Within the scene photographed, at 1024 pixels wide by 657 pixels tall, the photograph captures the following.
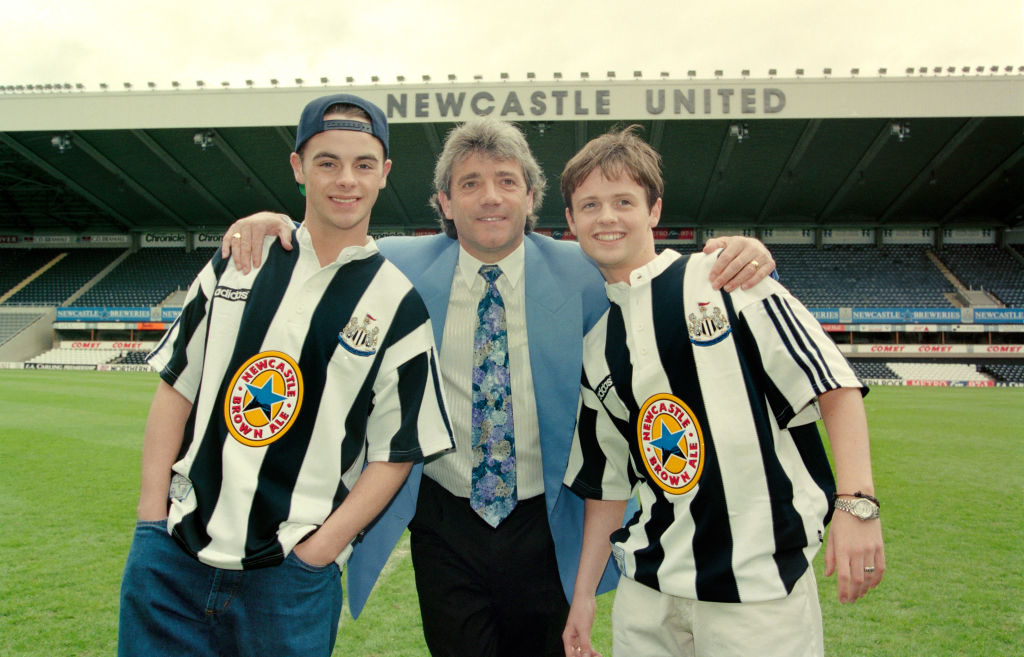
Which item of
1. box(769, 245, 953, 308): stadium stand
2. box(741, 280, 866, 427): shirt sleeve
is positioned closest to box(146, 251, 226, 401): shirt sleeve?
box(741, 280, 866, 427): shirt sleeve

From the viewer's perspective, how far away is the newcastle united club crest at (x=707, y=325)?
180 centimetres

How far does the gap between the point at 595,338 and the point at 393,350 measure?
65 cm

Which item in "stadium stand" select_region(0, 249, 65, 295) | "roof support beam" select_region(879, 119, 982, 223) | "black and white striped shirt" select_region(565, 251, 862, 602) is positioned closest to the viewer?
"black and white striped shirt" select_region(565, 251, 862, 602)

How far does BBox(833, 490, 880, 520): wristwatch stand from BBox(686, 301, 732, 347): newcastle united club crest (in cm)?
50

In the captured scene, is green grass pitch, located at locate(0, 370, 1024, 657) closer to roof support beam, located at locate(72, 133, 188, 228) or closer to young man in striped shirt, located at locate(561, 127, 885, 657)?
young man in striped shirt, located at locate(561, 127, 885, 657)

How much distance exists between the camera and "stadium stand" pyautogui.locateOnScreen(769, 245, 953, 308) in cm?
2978

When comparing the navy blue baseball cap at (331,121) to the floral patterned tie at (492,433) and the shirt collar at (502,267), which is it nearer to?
the shirt collar at (502,267)

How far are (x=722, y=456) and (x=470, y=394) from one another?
3.24ft

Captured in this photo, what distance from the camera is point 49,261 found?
36406mm

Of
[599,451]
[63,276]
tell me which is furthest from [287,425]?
[63,276]

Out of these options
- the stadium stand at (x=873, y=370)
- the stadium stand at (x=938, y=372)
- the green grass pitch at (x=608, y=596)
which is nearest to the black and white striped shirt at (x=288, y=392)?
the green grass pitch at (x=608, y=596)

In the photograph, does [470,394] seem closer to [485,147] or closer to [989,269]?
[485,147]

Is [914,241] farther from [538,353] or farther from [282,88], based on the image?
[538,353]

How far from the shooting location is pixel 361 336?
1946mm
